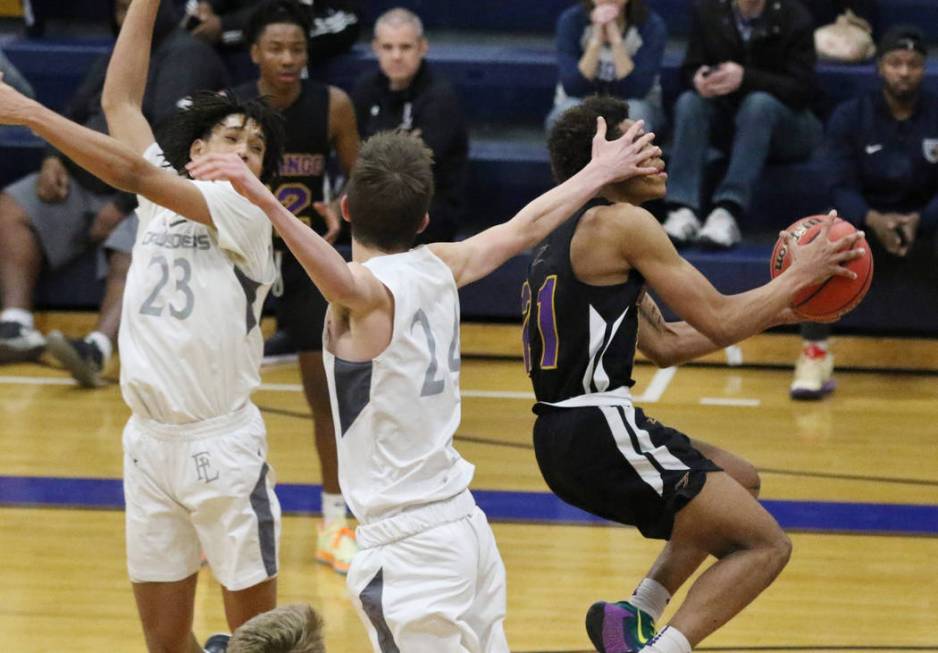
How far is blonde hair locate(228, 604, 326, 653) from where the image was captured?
2.79 meters

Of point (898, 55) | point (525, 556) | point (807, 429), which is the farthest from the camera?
point (898, 55)

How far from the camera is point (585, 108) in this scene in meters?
4.36

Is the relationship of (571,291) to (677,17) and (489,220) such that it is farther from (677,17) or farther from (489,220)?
(677,17)

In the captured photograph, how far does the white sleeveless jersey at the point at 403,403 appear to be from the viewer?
3559mm

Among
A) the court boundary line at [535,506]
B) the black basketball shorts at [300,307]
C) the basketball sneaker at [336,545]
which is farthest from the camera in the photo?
the court boundary line at [535,506]

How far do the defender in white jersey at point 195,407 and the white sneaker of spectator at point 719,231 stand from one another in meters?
4.82

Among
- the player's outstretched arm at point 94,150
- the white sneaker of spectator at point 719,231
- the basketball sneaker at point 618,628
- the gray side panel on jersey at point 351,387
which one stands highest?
the player's outstretched arm at point 94,150

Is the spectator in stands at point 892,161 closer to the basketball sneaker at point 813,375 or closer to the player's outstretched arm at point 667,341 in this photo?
the basketball sneaker at point 813,375

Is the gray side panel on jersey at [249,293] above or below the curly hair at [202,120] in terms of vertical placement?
below

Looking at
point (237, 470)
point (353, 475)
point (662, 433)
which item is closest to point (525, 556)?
point (662, 433)

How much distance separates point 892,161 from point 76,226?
4595mm

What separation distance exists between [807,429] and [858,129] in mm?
1946

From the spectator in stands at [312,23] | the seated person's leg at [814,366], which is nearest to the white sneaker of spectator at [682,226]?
the seated person's leg at [814,366]

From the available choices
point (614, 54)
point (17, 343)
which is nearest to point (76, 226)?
point (17, 343)
